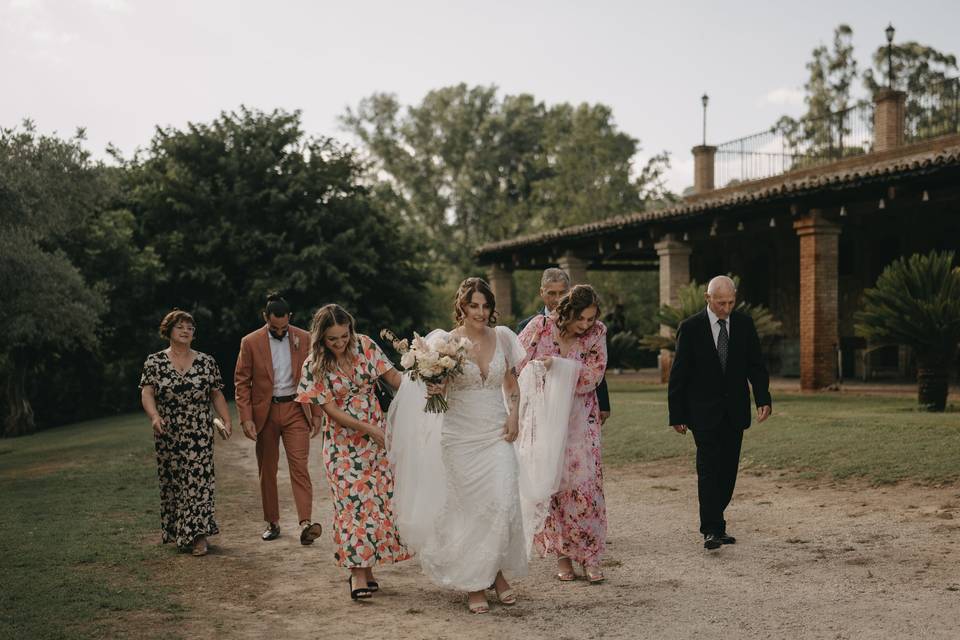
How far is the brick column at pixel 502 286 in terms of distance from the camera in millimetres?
32062

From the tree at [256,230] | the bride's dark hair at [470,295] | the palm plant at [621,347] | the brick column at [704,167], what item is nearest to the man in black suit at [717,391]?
the bride's dark hair at [470,295]

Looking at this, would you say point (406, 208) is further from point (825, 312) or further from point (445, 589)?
point (445, 589)

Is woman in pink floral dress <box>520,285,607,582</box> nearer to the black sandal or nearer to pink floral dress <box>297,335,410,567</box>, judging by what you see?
pink floral dress <box>297,335,410,567</box>

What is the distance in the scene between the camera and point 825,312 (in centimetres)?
1956

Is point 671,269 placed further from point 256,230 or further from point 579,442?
point 579,442

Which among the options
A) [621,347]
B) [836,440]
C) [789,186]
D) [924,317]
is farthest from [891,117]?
[836,440]

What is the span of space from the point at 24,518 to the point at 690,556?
676cm

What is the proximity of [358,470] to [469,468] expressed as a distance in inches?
30.3

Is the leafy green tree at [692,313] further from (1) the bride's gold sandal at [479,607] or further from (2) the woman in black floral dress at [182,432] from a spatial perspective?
(1) the bride's gold sandal at [479,607]

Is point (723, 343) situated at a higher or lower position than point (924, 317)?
lower

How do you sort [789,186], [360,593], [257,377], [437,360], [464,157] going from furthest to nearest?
[464,157] < [789,186] < [257,377] < [360,593] < [437,360]

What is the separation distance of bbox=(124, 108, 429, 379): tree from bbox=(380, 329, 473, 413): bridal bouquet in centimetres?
2491

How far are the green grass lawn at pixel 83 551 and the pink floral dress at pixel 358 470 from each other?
3.65 ft

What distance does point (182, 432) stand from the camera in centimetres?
775
